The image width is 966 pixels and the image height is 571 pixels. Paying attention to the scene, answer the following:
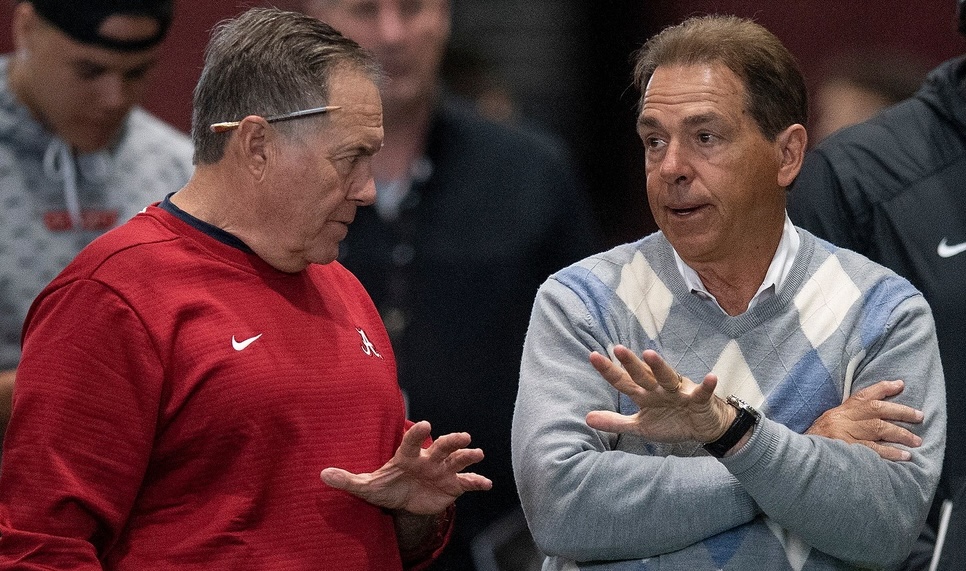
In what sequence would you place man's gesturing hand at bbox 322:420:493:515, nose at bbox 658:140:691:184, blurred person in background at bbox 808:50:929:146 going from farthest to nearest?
blurred person in background at bbox 808:50:929:146
nose at bbox 658:140:691:184
man's gesturing hand at bbox 322:420:493:515

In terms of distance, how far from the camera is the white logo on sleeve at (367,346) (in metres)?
2.41

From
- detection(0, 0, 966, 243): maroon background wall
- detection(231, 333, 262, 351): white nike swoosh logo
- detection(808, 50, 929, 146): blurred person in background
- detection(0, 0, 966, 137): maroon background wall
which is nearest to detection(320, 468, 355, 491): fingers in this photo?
detection(231, 333, 262, 351): white nike swoosh logo

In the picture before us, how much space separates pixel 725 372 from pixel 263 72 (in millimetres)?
912

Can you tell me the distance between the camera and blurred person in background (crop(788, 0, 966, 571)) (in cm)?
279

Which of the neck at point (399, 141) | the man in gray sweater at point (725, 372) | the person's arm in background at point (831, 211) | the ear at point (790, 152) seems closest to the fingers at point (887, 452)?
the man in gray sweater at point (725, 372)

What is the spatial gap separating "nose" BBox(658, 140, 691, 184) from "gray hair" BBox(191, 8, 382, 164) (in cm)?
55

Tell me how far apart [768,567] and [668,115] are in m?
0.76

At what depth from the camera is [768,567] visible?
7.23 ft

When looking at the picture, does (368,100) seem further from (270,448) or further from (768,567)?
(768,567)

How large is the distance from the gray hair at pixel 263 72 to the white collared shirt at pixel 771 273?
26.9 inches

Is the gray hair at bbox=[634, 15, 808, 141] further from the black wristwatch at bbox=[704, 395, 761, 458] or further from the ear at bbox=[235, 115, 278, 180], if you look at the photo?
the ear at bbox=[235, 115, 278, 180]

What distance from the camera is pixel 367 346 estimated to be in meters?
2.43

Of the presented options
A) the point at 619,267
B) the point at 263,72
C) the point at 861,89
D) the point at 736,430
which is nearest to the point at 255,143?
the point at 263,72

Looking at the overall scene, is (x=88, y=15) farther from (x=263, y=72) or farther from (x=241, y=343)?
(x=241, y=343)
